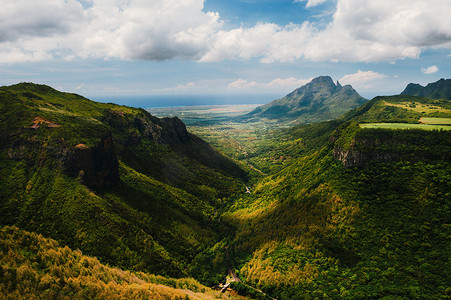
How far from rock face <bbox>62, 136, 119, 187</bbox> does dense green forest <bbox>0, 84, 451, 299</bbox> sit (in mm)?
582

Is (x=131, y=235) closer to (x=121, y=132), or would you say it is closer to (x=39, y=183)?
(x=39, y=183)

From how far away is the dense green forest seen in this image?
7425cm

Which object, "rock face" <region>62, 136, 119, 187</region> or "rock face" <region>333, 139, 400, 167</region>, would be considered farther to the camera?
"rock face" <region>333, 139, 400, 167</region>

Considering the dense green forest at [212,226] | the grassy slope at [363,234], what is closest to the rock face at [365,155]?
the dense green forest at [212,226]

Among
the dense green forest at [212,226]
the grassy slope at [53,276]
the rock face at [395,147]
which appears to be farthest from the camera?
the rock face at [395,147]

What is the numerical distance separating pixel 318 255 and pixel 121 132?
577ft

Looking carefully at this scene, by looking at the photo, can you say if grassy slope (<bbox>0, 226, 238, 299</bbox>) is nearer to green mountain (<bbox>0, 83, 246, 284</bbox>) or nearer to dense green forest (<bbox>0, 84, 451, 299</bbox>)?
dense green forest (<bbox>0, 84, 451, 299</bbox>)

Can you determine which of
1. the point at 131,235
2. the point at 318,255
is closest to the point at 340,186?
the point at 318,255

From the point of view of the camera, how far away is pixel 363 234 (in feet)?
325

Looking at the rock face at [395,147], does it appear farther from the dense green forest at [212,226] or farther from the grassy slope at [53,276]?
the grassy slope at [53,276]

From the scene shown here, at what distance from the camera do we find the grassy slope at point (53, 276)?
57938 millimetres

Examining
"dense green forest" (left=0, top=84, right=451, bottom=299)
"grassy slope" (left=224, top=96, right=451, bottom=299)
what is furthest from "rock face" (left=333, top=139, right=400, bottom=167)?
"grassy slope" (left=224, top=96, right=451, bottom=299)

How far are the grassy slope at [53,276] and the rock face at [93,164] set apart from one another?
45.2 meters

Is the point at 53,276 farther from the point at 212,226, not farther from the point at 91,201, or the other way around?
the point at 212,226
